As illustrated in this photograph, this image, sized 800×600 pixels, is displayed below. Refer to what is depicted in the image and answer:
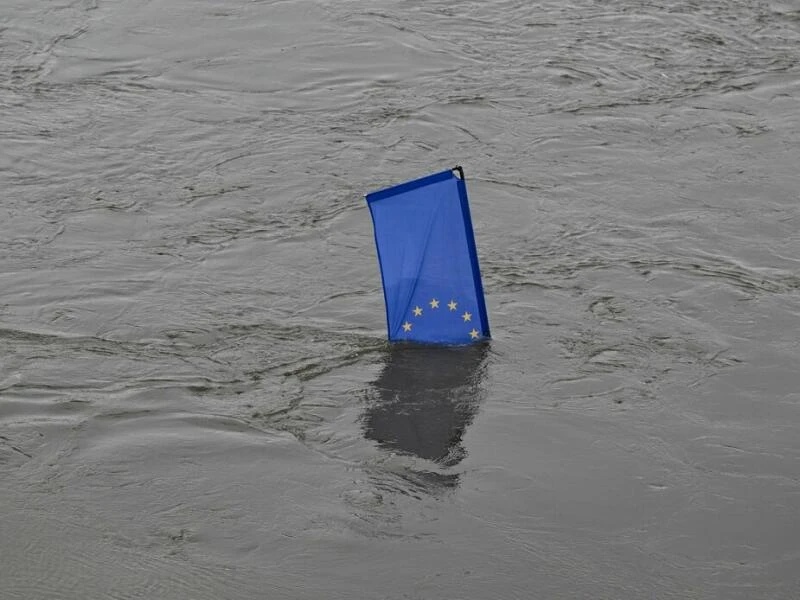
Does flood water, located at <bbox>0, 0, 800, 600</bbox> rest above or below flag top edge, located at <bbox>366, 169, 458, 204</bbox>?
below

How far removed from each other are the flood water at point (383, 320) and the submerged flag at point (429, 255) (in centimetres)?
23

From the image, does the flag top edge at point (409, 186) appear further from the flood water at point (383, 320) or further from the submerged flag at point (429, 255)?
the flood water at point (383, 320)

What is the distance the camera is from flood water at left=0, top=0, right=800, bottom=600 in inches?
225

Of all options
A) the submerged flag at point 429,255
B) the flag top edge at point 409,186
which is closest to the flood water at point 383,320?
the submerged flag at point 429,255

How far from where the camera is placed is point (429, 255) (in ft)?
24.0

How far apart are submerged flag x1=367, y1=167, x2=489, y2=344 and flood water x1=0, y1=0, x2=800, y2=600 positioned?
0.23 m

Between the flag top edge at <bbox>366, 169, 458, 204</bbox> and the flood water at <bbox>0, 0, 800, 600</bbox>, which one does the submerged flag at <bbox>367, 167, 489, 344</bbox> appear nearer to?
the flag top edge at <bbox>366, 169, 458, 204</bbox>

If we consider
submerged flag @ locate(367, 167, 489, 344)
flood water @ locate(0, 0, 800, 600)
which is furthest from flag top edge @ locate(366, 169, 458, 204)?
flood water @ locate(0, 0, 800, 600)

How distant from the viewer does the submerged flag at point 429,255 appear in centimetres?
728

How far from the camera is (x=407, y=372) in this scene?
284 inches

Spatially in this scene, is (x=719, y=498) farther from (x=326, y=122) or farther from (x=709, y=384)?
(x=326, y=122)

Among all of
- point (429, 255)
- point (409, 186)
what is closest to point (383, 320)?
point (429, 255)

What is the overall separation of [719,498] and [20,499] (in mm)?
3325

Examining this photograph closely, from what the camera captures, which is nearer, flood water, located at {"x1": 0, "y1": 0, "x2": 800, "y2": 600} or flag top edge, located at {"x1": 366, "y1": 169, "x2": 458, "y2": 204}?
flood water, located at {"x1": 0, "y1": 0, "x2": 800, "y2": 600}
